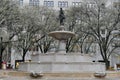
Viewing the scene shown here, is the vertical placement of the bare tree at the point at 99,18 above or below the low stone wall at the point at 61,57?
above

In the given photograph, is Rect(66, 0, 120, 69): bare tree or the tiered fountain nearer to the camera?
the tiered fountain

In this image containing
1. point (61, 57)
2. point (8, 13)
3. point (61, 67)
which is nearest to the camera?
point (61, 67)

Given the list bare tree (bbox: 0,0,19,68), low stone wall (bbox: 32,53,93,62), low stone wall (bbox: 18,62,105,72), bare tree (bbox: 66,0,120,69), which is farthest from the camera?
bare tree (bbox: 66,0,120,69)

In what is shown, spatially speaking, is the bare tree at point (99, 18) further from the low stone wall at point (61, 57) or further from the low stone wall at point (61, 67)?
the low stone wall at point (61, 67)

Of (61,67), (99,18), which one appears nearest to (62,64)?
(61,67)

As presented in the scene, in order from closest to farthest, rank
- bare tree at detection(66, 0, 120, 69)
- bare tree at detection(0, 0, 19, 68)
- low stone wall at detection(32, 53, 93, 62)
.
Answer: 1. low stone wall at detection(32, 53, 93, 62)
2. bare tree at detection(0, 0, 19, 68)
3. bare tree at detection(66, 0, 120, 69)

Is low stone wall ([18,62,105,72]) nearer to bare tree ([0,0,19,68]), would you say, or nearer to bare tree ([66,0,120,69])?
bare tree ([0,0,19,68])

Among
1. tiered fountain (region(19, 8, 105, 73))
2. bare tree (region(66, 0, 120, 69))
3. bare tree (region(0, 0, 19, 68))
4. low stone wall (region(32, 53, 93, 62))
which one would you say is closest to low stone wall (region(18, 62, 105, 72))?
tiered fountain (region(19, 8, 105, 73))

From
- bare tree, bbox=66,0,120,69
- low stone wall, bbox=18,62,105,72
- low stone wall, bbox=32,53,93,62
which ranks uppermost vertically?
bare tree, bbox=66,0,120,69

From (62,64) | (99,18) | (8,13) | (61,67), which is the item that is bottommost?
(61,67)

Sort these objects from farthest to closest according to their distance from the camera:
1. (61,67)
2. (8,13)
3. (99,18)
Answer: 1. (99,18)
2. (8,13)
3. (61,67)

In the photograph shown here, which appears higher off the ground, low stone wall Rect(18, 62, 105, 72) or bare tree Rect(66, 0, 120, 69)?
bare tree Rect(66, 0, 120, 69)

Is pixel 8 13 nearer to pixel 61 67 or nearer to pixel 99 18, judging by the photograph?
pixel 99 18

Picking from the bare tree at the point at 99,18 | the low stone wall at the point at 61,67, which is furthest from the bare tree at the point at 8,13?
the low stone wall at the point at 61,67
